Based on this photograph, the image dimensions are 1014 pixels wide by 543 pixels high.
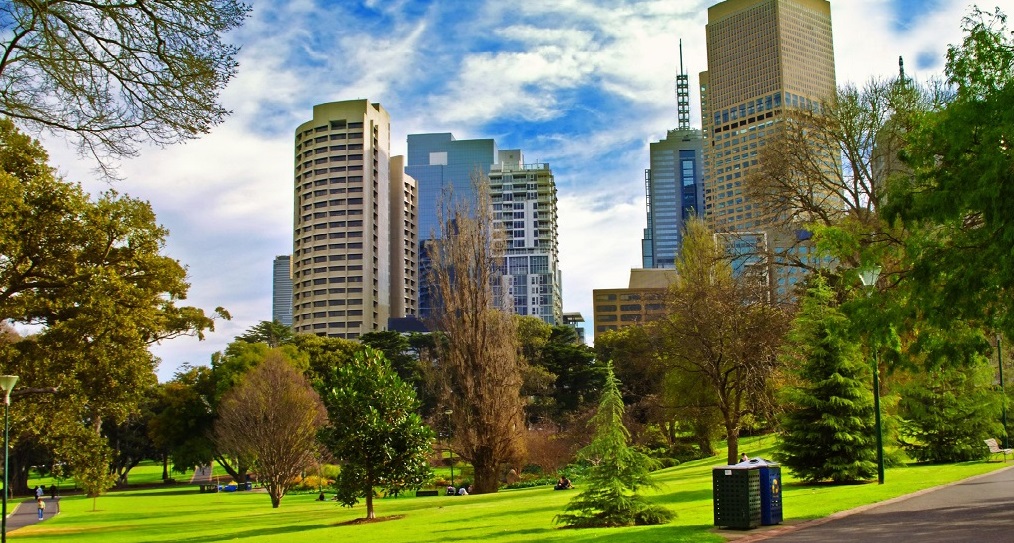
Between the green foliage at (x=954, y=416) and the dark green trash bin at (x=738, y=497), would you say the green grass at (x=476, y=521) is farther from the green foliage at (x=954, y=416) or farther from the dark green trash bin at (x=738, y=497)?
the green foliage at (x=954, y=416)

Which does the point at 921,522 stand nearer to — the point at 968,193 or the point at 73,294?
the point at 968,193

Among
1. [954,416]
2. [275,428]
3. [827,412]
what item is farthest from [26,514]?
[954,416]

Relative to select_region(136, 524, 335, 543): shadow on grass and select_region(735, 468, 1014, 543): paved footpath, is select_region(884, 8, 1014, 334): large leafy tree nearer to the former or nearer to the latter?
select_region(735, 468, 1014, 543): paved footpath

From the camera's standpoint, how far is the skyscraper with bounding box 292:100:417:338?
6255 inches

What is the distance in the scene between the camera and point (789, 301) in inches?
1455

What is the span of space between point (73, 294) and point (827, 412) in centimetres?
2165

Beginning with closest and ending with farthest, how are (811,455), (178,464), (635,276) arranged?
(811,455) < (178,464) < (635,276)

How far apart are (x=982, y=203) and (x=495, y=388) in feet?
76.3

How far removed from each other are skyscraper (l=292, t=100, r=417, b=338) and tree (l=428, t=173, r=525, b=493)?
395 ft

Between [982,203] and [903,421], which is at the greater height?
[982,203]

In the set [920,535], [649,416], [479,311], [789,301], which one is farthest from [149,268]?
[649,416]

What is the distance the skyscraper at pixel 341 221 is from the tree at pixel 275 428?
10906cm

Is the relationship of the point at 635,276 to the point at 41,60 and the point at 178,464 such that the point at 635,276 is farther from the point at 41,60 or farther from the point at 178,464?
the point at 41,60

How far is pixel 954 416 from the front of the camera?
30234 mm
